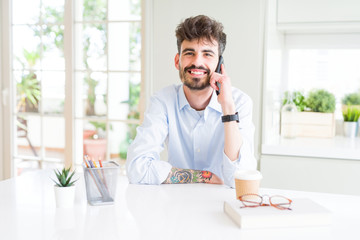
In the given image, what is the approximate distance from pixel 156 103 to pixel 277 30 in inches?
51.5

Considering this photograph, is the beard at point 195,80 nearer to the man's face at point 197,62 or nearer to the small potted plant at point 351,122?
the man's face at point 197,62

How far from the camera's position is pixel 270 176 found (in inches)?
112

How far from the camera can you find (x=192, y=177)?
72.7 inches

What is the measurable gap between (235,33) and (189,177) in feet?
4.50

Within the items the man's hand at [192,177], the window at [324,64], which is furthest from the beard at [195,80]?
the window at [324,64]

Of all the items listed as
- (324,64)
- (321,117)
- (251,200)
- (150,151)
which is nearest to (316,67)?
(324,64)

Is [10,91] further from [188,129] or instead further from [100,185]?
[100,185]

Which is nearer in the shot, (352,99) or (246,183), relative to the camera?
(246,183)

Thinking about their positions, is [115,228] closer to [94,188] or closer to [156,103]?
[94,188]

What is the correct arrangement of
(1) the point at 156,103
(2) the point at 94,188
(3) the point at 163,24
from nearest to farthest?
(2) the point at 94,188 → (1) the point at 156,103 → (3) the point at 163,24

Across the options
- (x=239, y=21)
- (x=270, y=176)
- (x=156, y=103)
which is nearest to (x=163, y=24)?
(x=239, y=21)

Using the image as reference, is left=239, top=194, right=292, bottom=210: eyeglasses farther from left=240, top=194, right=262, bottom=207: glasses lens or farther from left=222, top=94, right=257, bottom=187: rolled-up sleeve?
left=222, top=94, right=257, bottom=187: rolled-up sleeve

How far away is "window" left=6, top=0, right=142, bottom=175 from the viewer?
3482 mm

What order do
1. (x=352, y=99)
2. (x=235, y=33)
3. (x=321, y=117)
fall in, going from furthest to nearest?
1. (x=352, y=99)
2. (x=321, y=117)
3. (x=235, y=33)
